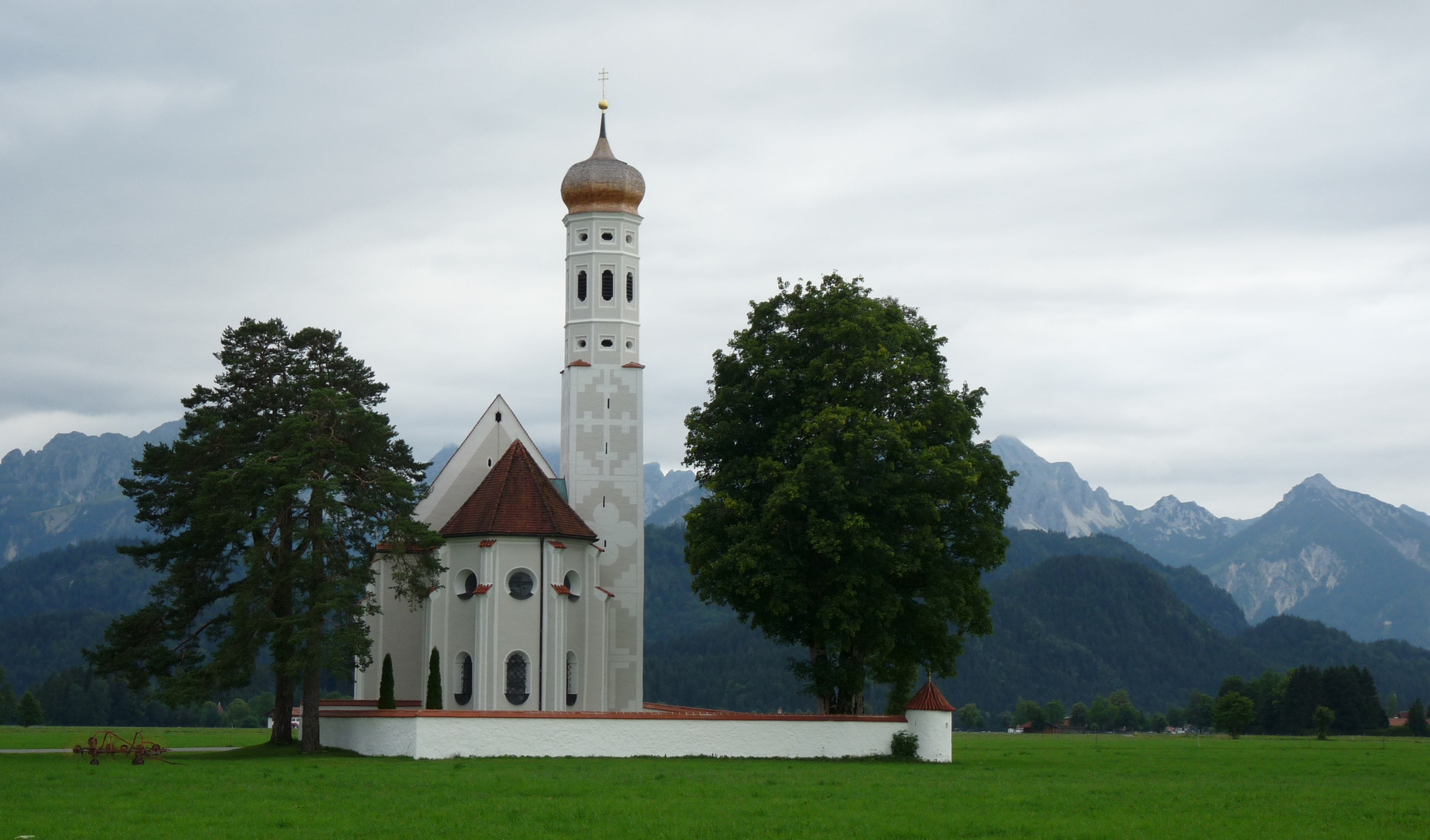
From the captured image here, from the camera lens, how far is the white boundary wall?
124 feet

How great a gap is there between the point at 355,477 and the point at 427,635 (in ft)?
A: 36.2

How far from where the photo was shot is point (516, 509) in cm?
5188

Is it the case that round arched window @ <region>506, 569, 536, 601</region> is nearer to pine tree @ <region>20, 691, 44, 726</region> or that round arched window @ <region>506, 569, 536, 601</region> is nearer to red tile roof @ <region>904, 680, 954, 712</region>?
red tile roof @ <region>904, 680, 954, 712</region>

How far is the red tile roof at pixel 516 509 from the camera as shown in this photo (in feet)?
168

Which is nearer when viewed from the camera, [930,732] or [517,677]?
[930,732]

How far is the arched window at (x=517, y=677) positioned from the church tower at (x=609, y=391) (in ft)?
16.9

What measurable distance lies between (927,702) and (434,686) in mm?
16313

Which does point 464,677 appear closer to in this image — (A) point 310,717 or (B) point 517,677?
(B) point 517,677

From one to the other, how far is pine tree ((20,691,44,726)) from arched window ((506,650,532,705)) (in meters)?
81.8

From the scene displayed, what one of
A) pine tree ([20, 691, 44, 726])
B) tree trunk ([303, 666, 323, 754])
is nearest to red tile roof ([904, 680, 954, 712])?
tree trunk ([303, 666, 323, 754])

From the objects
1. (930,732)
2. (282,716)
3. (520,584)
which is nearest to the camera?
(930,732)

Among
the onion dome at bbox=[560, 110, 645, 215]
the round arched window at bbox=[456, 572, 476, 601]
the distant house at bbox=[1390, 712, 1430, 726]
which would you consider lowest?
the distant house at bbox=[1390, 712, 1430, 726]

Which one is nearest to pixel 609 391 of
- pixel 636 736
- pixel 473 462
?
pixel 473 462

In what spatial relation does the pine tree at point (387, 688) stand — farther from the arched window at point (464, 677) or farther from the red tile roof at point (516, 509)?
the red tile roof at point (516, 509)
